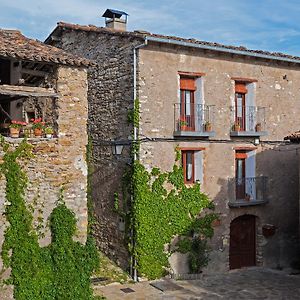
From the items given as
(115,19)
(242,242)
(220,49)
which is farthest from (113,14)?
(242,242)

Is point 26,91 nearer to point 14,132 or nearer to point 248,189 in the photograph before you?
point 14,132

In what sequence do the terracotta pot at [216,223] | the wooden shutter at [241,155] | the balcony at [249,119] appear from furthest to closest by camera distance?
1. the wooden shutter at [241,155]
2. the balcony at [249,119]
3. the terracotta pot at [216,223]

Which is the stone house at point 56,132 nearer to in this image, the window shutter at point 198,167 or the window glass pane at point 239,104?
the window shutter at point 198,167

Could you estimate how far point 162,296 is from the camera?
1388cm

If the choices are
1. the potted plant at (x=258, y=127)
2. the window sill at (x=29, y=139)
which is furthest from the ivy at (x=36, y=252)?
the potted plant at (x=258, y=127)

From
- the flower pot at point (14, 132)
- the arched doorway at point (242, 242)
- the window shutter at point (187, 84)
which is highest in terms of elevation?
the window shutter at point (187, 84)

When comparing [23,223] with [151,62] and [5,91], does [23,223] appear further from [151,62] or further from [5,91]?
[151,62]

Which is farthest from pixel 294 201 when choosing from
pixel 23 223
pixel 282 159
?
pixel 23 223

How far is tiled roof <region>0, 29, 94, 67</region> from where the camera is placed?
36.3 ft

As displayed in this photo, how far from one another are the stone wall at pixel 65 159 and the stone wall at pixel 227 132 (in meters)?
3.43

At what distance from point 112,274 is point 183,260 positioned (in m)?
Result: 2.47

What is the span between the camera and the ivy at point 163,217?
50.2 ft

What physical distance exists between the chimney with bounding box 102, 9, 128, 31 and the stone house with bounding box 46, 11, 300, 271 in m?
0.04

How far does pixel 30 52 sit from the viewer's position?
451 inches
